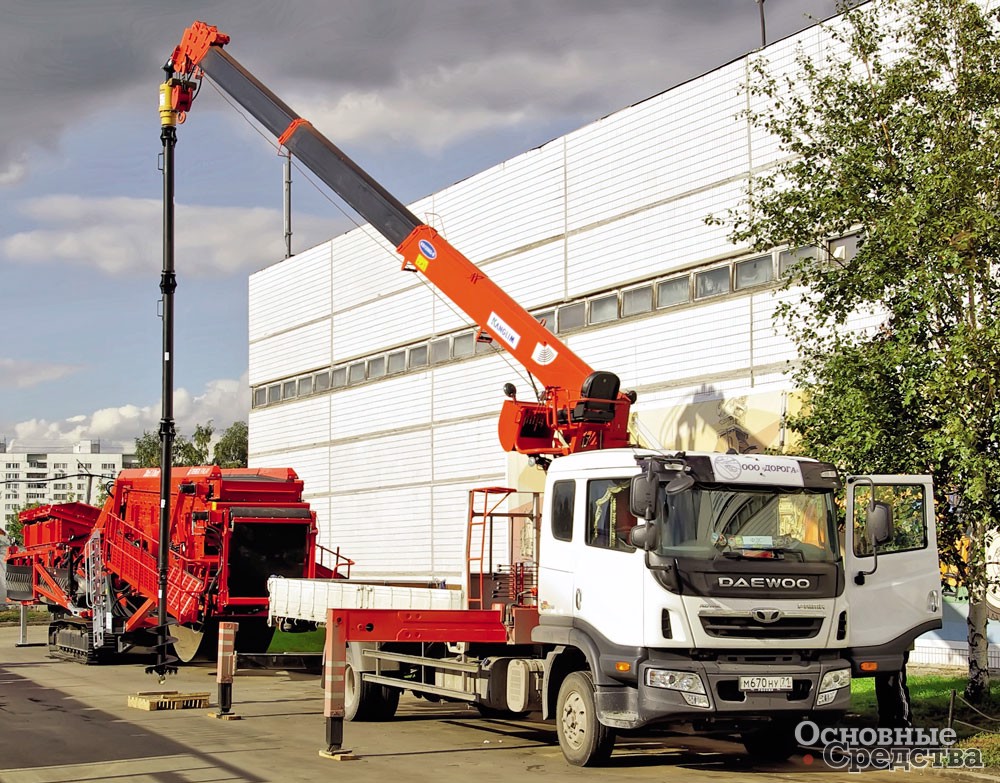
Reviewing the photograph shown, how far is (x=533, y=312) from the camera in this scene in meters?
27.7

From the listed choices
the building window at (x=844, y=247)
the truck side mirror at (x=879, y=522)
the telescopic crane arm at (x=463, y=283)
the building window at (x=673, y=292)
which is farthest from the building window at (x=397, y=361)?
the truck side mirror at (x=879, y=522)

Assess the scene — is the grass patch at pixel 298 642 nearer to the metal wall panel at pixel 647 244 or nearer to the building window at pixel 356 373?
the metal wall panel at pixel 647 244

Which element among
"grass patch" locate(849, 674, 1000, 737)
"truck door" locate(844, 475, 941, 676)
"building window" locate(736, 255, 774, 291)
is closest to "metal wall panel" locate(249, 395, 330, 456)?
"building window" locate(736, 255, 774, 291)

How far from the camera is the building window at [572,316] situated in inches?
1031

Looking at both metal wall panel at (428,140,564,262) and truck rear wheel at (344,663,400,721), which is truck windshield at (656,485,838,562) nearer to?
truck rear wheel at (344,663,400,721)

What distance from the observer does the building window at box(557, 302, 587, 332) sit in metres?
26.2

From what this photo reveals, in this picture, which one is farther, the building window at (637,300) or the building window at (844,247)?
the building window at (637,300)

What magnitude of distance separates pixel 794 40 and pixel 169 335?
11756 millimetres

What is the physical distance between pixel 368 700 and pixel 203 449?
2739 inches

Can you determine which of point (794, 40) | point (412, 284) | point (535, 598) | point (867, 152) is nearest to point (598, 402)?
point (535, 598)

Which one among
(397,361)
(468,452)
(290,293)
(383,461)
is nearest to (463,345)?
(468,452)

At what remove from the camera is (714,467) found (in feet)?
37.7

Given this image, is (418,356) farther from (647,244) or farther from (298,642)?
(647,244)

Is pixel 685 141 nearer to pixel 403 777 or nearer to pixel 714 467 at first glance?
pixel 714 467
